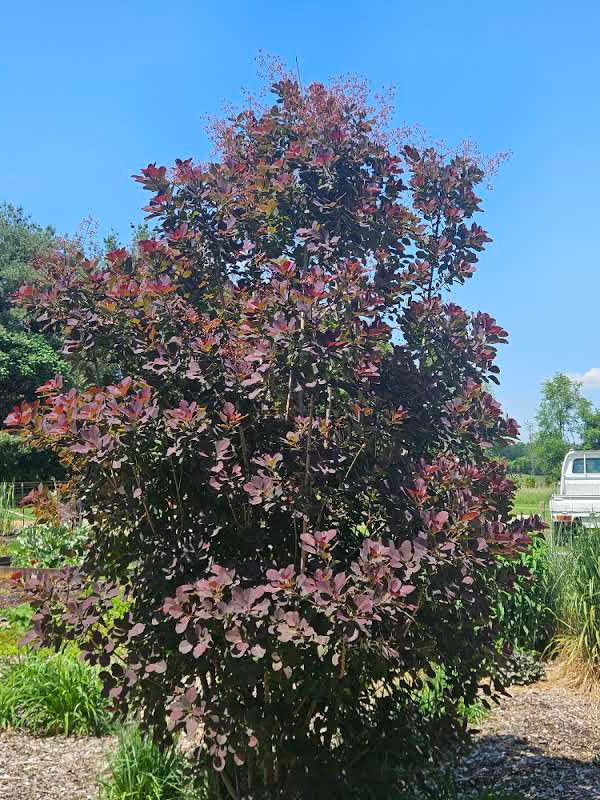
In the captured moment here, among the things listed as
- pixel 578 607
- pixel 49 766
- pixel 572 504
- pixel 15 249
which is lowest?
pixel 49 766

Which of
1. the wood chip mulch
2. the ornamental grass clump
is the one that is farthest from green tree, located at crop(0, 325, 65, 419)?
the ornamental grass clump

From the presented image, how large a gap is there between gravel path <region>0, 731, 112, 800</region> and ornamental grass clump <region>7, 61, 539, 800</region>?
0.88m

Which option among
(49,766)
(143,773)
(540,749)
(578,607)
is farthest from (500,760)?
(49,766)

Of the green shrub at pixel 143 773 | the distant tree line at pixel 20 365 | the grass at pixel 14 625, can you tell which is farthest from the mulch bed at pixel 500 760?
the distant tree line at pixel 20 365

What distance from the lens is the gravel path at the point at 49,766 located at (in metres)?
3.54

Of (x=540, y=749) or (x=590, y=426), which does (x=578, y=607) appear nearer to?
(x=540, y=749)

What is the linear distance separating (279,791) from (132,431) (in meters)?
1.48

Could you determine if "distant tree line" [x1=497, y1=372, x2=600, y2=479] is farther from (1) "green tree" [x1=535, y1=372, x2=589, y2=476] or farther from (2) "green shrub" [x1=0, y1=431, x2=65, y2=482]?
(2) "green shrub" [x1=0, y1=431, x2=65, y2=482]

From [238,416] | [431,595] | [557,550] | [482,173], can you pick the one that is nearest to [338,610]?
[431,595]

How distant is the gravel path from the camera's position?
3535 mm

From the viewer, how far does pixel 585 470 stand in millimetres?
15609

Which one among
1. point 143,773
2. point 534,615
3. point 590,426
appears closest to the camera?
point 143,773

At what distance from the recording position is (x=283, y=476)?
274 centimetres

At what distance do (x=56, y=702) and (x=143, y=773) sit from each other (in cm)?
120
